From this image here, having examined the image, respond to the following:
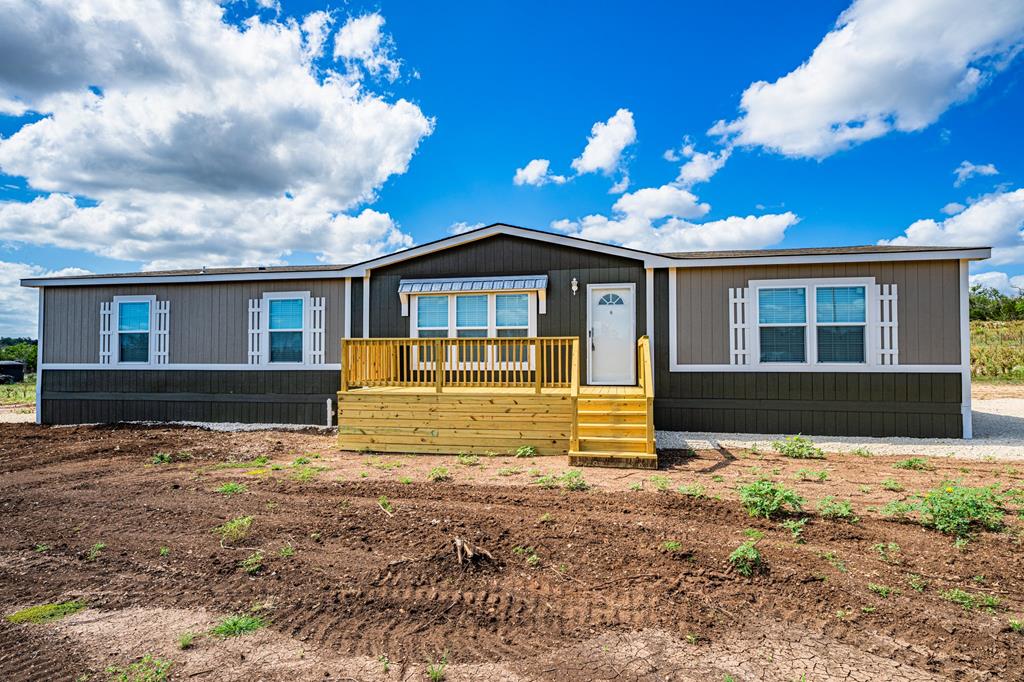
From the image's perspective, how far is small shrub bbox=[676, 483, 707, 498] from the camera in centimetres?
469

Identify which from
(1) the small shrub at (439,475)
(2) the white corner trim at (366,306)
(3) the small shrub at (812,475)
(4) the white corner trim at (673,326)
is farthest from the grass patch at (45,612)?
(4) the white corner trim at (673,326)

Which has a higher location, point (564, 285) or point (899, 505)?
point (564, 285)

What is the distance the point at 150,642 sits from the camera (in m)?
2.49

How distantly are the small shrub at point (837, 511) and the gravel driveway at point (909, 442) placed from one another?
111 inches

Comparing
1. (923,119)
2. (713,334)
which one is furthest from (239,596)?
(923,119)

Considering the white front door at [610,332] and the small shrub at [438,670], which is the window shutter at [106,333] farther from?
the small shrub at [438,670]

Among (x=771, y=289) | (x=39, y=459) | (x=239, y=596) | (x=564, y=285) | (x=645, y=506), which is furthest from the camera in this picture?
(x=564, y=285)

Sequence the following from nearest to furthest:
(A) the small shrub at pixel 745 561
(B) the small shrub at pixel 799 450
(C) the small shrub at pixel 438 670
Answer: (C) the small shrub at pixel 438 670 < (A) the small shrub at pixel 745 561 < (B) the small shrub at pixel 799 450

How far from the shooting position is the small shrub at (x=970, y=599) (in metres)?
2.73

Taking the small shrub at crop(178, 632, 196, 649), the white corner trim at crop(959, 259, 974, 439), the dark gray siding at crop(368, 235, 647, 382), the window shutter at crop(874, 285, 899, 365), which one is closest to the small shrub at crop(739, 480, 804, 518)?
the small shrub at crop(178, 632, 196, 649)

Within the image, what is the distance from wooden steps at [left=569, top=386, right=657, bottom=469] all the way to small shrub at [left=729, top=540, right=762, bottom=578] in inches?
112

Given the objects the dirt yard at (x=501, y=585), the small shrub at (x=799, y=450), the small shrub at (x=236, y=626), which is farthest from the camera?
the small shrub at (x=799, y=450)

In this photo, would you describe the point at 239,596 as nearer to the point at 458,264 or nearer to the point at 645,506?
the point at 645,506

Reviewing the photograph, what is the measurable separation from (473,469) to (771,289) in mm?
5857
